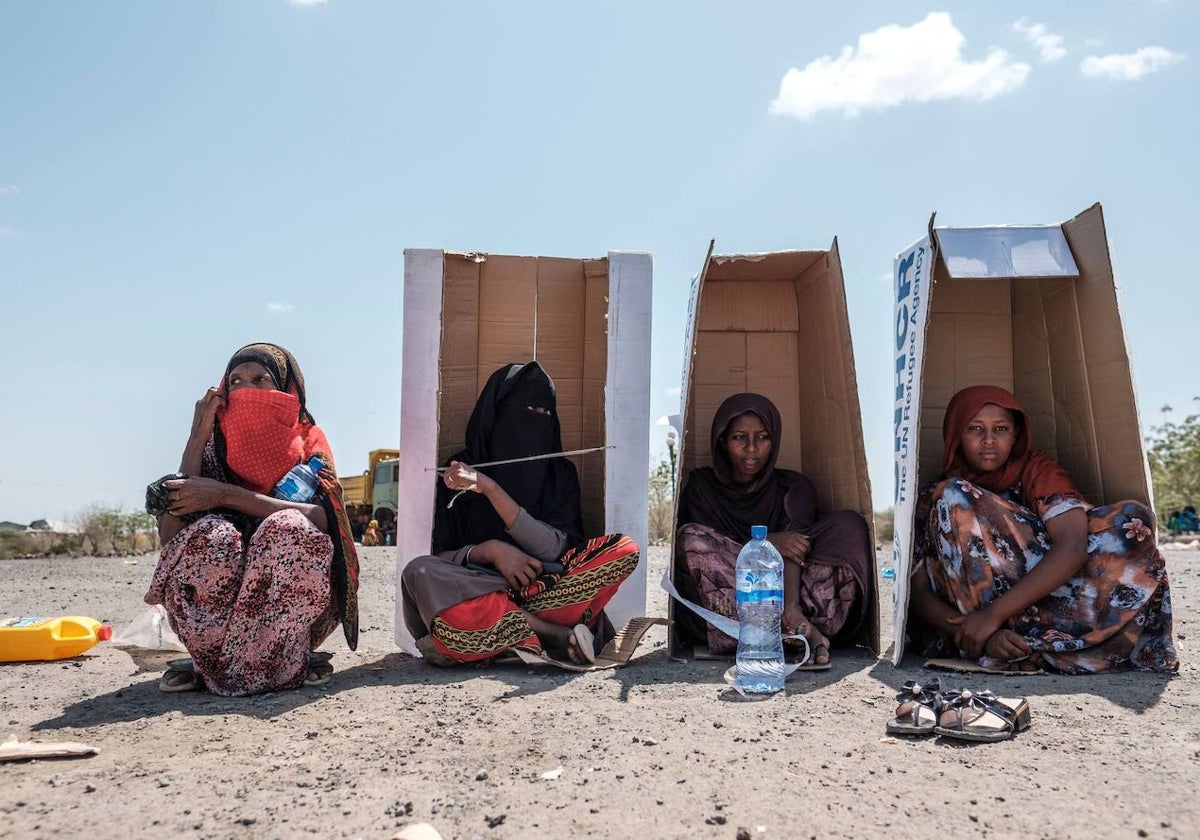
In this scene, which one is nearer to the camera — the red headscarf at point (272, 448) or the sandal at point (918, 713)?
the sandal at point (918, 713)

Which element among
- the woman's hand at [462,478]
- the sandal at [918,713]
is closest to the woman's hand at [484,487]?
the woman's hand at [462,478]

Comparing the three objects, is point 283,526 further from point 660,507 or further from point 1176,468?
point 1176,468

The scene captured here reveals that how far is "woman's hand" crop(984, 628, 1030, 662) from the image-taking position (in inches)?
152

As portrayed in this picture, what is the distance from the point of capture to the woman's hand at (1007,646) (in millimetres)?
3865

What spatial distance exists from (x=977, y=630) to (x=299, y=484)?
2.94 meters

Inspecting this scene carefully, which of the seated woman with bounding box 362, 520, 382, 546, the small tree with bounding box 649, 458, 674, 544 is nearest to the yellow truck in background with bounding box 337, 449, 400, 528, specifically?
the seated woman with bounding box 362, 520, 382, 546

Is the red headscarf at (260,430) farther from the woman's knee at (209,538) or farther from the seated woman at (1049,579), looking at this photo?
the seated woman at (1049,579)

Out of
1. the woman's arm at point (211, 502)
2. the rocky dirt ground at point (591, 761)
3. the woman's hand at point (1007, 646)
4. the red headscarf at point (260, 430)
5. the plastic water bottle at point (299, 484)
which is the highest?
the red headscarf at point (260, 430)

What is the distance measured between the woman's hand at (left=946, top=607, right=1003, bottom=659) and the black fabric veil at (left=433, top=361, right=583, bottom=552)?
1786mm

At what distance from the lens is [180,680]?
3.72m

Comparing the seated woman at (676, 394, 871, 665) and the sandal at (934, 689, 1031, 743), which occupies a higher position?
the seated woman at (676, 394, 871, 665)

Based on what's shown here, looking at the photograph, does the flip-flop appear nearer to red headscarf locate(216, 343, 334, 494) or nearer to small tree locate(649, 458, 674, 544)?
red headscarf locate(216, 343, 334, 494)

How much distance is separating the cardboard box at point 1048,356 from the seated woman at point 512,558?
140cm

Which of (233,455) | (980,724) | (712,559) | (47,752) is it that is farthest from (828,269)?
(47,752)
